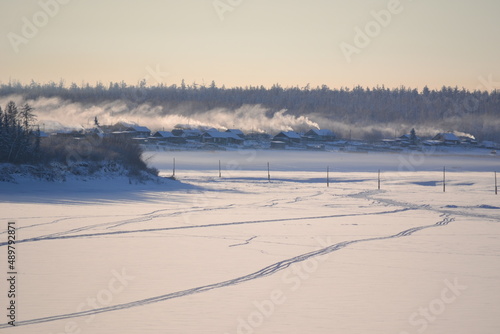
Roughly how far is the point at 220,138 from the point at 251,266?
323 feet

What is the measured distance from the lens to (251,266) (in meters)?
14.6

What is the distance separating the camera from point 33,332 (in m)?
9.51

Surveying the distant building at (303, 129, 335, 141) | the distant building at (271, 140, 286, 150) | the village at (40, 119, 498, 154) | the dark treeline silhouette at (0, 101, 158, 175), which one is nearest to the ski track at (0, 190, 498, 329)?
the dark treeline silhouette at (0, 101, 158, 175)

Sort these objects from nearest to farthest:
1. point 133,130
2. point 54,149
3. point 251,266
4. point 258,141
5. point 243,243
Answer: point 251,266, point 243,243, point 54,149, point 133,130, point 258,141

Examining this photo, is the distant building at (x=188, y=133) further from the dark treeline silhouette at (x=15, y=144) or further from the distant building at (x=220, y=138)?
the dark treeline silhouette at (x=15, y=144)

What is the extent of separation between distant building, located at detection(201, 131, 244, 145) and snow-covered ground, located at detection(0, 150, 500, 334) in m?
82.1

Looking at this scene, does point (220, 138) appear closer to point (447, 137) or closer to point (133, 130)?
point (133, 130)

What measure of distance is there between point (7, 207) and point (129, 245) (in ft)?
31.4

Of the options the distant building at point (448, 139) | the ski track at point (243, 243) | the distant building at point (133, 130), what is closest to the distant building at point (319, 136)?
the distant building at point (448, 139)

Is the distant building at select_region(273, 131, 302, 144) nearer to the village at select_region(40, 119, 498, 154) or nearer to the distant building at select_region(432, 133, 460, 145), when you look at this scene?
the village at select_region(40, 119, 498, 154)

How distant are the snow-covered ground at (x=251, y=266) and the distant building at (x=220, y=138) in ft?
269

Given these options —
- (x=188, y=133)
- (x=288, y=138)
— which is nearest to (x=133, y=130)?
(x=188, y=133)

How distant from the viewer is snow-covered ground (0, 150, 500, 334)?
34.4 ft

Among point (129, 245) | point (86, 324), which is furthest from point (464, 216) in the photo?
point (86, 324)
